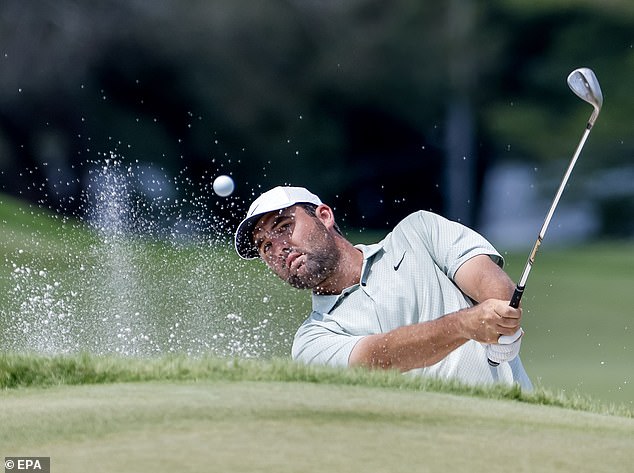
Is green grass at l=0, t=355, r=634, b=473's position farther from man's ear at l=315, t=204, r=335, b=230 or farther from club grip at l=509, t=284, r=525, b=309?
man's ear at l=315, t=204, r=335, b=230

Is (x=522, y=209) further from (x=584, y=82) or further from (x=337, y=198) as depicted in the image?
(x=584, y=82)

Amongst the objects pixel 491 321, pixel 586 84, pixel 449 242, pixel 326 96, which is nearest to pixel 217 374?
pixel 491 321

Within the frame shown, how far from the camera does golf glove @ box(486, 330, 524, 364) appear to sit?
2973 mm

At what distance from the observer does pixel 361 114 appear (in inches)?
609

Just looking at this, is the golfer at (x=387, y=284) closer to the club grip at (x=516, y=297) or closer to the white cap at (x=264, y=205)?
the white cap at (x=264, y=205)

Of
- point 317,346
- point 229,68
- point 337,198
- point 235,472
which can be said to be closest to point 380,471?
point 235,472

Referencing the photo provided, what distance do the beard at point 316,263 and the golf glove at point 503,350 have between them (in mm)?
725

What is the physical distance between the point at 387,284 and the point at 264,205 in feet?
1.48

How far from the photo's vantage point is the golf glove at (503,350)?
297 centimetres

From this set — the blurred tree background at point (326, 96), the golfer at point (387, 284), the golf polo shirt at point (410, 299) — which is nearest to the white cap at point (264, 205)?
the golfer at point (387, 284)

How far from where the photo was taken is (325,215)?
3.75 m

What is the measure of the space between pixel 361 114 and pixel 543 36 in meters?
2.63

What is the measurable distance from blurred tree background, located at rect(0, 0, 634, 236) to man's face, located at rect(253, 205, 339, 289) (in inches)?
386

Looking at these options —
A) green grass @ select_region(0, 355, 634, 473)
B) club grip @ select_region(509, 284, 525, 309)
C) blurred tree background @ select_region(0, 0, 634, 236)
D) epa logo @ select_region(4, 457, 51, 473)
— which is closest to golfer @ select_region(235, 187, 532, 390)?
club grip @ select_region(509, 284, 525, 309)
